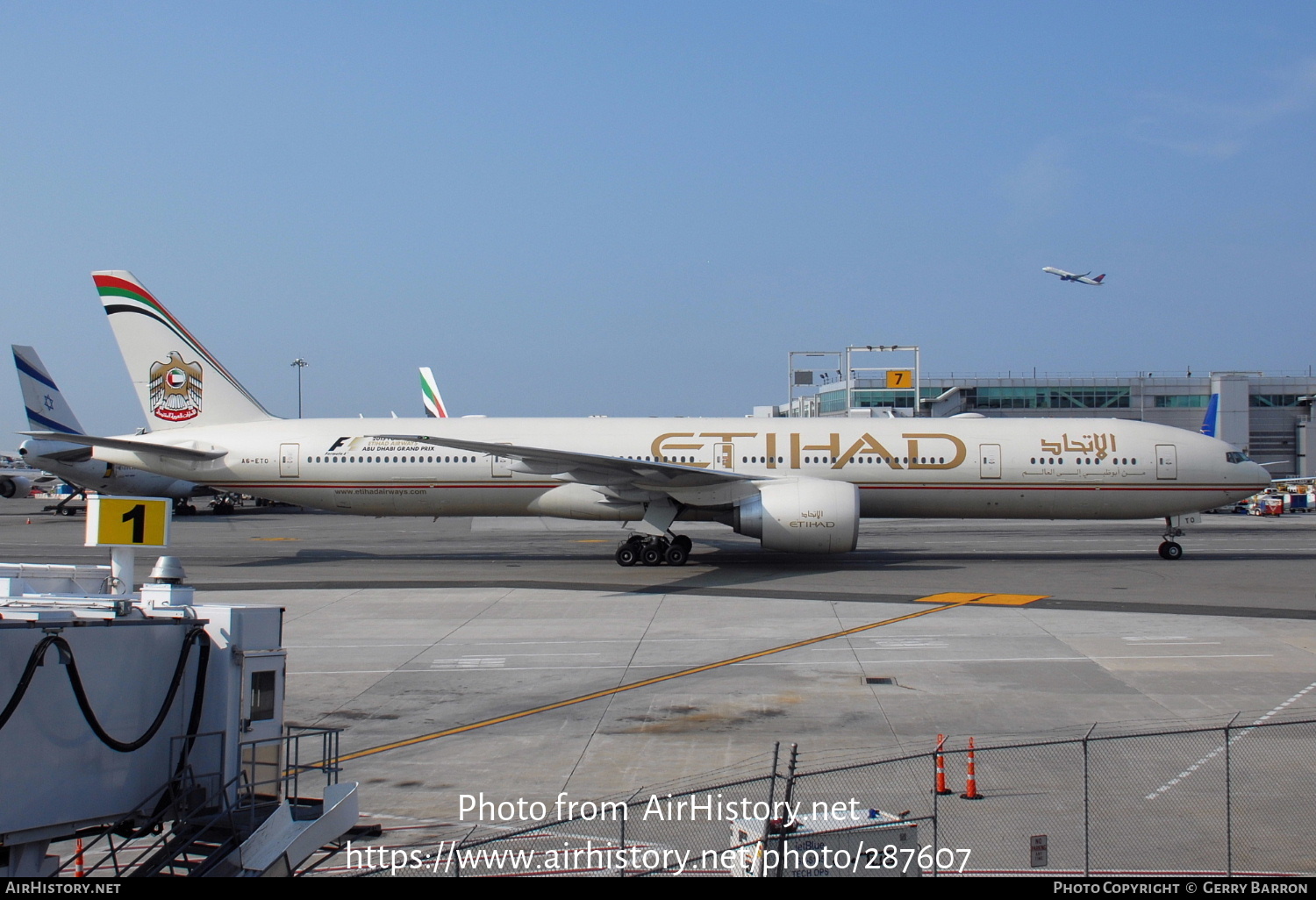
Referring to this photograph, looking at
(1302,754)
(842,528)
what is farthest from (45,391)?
(1302,754)

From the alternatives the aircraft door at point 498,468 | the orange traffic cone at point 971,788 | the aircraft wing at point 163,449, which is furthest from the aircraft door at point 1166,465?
the aircraft wing at point 163,449

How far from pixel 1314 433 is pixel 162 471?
78.1 meters

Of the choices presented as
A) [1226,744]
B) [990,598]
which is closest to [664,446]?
[990,598]

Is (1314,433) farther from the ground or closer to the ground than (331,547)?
farther from the ground

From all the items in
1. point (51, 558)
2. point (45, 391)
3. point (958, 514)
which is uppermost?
point (45, 391)

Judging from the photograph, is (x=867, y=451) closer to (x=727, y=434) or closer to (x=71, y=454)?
(x=727, y=434)

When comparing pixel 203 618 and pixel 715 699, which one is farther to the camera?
pixel 715 699

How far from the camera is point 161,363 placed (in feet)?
99.9

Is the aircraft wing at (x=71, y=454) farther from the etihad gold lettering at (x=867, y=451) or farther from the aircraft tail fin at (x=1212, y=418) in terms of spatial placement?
the aircraft tail fin at (x=1212, y=418)

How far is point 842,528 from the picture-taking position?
25094 mm

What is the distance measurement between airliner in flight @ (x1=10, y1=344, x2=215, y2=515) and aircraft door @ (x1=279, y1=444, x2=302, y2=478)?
20.3m

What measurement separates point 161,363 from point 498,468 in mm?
11206

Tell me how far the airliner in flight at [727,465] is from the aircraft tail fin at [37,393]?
22.7m

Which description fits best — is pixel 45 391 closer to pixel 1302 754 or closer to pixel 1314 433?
pixel 1302 754
